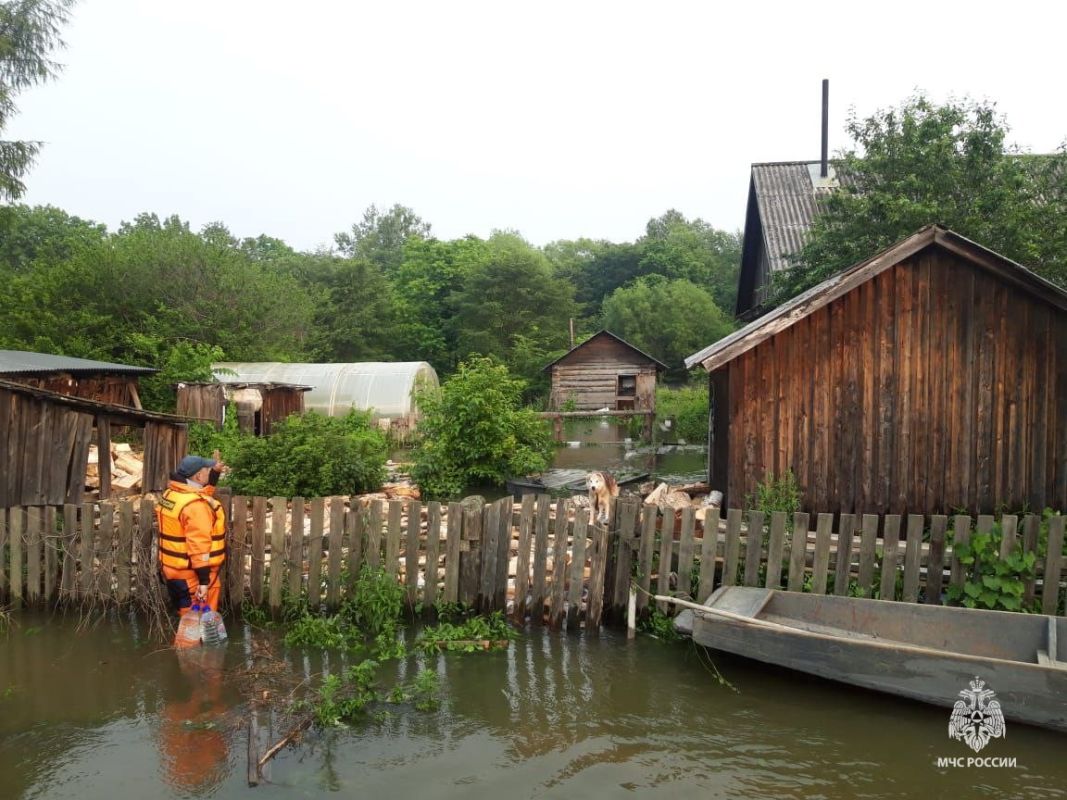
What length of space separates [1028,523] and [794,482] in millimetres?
2828

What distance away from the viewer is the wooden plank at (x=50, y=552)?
301 inches

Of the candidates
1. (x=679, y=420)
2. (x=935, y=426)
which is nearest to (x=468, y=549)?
(x=935, y=426)

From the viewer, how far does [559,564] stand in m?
7.00

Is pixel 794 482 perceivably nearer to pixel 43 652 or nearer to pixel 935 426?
pixel 935 426

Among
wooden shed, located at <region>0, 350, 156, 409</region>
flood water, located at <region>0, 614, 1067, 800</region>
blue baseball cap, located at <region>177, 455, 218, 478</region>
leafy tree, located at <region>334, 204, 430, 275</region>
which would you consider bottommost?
flood water, located at <region>0, 614, 1067, 800</region>

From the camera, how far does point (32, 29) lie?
22375 mm

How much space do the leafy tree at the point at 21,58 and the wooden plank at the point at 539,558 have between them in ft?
72.6

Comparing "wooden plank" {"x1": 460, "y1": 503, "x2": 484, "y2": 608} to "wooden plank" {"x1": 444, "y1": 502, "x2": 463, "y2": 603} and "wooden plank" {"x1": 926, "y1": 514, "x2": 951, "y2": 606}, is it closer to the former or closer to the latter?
"wooden plank" {"x1": 444, "y1": 502, "x2": 463, "y2": 603}

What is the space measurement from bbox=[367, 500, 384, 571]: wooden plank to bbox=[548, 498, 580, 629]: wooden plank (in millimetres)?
965

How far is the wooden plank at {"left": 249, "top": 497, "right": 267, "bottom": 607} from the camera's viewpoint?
7.24 m

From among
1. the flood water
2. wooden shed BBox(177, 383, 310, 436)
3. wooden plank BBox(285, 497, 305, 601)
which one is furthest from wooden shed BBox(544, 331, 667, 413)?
the flood water

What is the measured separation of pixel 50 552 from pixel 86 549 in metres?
0.51

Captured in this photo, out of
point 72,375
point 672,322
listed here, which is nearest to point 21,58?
point 72,375

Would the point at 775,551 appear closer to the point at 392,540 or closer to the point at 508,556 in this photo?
the point at 508,556
